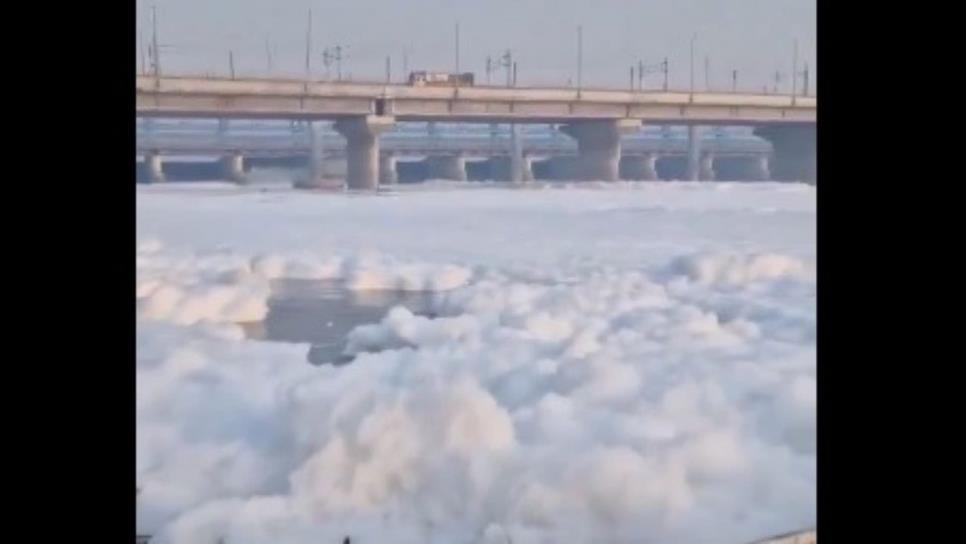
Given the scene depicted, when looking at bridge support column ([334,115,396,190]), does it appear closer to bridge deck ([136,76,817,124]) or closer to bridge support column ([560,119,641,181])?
bridge deck ([136,76,817,124])

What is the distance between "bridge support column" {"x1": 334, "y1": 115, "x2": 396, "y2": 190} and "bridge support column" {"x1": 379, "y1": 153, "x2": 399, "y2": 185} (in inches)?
0.8

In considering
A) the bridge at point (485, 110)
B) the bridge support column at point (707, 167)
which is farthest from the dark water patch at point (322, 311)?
the bridge support column at point (707, 167)

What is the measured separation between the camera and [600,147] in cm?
464

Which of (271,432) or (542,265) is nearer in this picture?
(271,432)

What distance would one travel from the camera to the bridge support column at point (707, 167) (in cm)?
395

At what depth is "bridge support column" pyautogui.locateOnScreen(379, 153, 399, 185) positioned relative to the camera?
4.30 m

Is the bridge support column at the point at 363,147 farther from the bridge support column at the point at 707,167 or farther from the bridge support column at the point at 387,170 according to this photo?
the bridge support column at the point at 707,167

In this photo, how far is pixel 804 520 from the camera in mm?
2598

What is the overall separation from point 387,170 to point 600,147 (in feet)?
2.83

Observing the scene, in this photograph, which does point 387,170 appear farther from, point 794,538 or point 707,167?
point 794,538

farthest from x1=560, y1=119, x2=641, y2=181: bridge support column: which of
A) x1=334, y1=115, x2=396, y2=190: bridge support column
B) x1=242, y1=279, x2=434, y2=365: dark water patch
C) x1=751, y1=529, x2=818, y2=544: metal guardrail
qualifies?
x1=751, y1=529, x2=818, y2=544: metal guardrail
